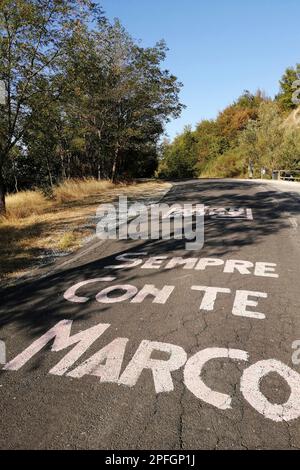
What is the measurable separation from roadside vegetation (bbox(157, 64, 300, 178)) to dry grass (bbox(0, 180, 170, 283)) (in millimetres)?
19920

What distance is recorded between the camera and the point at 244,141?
3400 cm

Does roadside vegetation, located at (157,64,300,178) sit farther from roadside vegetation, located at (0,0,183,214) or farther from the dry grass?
the dry grass

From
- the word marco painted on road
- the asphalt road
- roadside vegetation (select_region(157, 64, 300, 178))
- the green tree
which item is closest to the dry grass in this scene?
the asphalt road

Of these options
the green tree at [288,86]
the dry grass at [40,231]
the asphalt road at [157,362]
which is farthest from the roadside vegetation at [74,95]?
the green tree at [288,86]

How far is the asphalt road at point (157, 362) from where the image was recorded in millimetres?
2631

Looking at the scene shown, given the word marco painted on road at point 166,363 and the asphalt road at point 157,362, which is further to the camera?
the word marco painted on road at point 166,363

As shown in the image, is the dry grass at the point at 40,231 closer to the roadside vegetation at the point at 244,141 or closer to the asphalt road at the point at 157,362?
Answer: the asphalt road at the point at 157,362

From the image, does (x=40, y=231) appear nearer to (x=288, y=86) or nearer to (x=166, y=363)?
(x=166, y=363)

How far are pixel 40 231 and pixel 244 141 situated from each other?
93.9ft

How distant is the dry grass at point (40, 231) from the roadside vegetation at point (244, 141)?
65.4 feet

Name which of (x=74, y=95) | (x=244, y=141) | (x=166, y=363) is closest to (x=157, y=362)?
(x=166, y=363)

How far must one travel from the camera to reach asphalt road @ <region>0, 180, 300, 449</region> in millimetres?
2631

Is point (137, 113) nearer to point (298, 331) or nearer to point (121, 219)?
point (121, 219)
